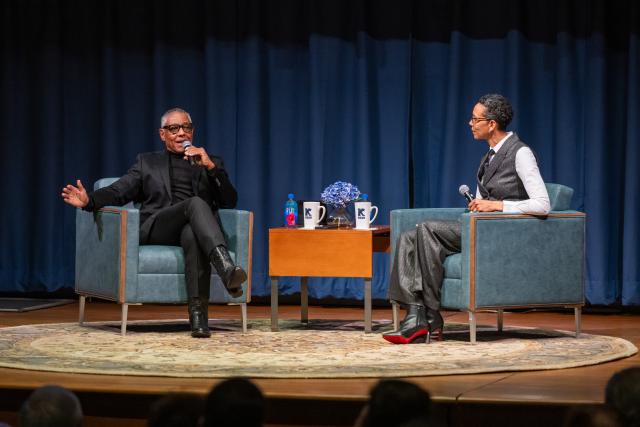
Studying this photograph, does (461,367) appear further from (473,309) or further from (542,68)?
(542,68)

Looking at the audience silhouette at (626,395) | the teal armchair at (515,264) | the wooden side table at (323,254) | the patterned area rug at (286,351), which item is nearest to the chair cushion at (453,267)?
the teal armchair at (515,264)

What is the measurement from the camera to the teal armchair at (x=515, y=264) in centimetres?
486

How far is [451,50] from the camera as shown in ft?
21.7

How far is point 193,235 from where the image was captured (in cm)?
→ 511

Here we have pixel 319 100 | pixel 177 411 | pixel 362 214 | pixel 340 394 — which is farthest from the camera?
pixel 319 100

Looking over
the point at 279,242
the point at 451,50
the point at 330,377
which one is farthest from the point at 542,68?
the point at 330,377

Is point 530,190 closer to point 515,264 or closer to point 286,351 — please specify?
point 515,264

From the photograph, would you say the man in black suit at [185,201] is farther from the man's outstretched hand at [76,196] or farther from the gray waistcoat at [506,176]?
the gray waistcoat at [506,176]

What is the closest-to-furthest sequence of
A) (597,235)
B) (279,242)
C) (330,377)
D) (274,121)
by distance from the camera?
(330,377)
(279,242)
(597,235)
(274,121)

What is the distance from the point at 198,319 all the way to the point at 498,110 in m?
1.76

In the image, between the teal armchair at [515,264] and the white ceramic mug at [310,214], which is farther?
the white ceramic mug at [310,214]

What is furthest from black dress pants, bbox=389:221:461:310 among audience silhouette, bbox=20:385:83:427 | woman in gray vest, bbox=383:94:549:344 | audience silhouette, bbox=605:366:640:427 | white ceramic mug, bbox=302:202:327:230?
audience silhouette, bbox=20:385:83:427

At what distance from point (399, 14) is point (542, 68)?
3.14ft

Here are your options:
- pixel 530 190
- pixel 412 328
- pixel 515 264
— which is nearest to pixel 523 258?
pixel 515 264
